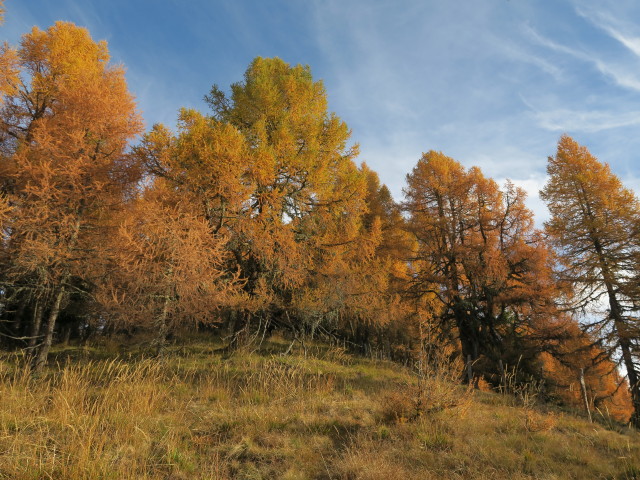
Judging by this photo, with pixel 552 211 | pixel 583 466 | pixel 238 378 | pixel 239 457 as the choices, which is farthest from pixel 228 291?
pixel 552 211

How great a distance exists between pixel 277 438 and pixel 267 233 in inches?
224

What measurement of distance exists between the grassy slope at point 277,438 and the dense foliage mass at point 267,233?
1091 mm

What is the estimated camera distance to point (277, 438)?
14.0 feet

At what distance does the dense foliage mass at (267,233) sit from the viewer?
7480mm

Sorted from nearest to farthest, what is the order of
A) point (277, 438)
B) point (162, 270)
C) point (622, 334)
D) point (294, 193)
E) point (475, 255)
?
point (277, 438)
point (162, 270)
point (294, 193)
point (622, 334)
point (475, 255)

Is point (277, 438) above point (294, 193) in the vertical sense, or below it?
below

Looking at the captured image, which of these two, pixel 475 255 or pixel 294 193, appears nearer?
pixel 294 193

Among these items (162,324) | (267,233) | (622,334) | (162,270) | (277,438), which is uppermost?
(267,233)

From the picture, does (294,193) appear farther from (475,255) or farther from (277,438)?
(475,255)

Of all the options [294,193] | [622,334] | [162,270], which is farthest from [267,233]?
[622,334]

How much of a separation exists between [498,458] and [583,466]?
108 centimetres

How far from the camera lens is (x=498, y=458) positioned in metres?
4.02

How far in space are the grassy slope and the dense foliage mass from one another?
109 centimetres

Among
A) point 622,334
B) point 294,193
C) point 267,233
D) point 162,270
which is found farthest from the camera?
point 622,334
